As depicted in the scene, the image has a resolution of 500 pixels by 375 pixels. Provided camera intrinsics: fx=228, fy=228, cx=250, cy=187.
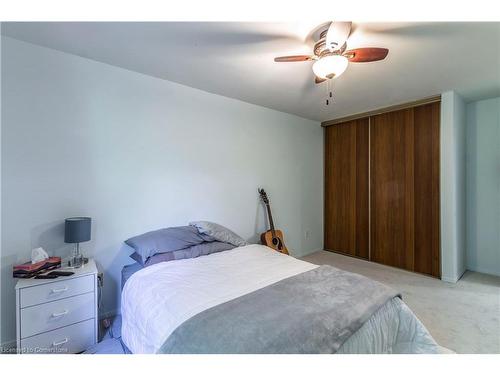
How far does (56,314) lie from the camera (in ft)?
5.12

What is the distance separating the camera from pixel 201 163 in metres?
2.78

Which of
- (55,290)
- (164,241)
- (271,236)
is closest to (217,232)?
(164,241)

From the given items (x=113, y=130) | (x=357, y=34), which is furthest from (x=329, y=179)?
(x=113, y=130)

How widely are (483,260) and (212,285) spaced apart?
12.8ft

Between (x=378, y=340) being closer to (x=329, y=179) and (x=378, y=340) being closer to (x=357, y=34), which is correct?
(x=357, y=34)

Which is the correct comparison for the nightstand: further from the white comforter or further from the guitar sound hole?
the guitar sound hole

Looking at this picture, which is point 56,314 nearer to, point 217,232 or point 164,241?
point 164,241

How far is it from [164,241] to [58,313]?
0.85 meters

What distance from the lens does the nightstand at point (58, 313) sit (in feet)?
4.84

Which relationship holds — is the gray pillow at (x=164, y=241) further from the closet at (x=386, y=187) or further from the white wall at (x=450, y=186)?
the white wall at (x=450, y=186)

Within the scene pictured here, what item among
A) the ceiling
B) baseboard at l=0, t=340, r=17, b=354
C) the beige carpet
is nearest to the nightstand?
baseboard at l=0, t=340, r=17, b=354

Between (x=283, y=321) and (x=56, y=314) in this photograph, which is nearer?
(x=283, y=321)

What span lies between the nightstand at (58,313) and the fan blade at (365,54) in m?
2.45

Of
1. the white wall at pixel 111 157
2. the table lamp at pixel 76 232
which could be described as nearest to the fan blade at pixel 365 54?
the white wall at pixel 111 157
